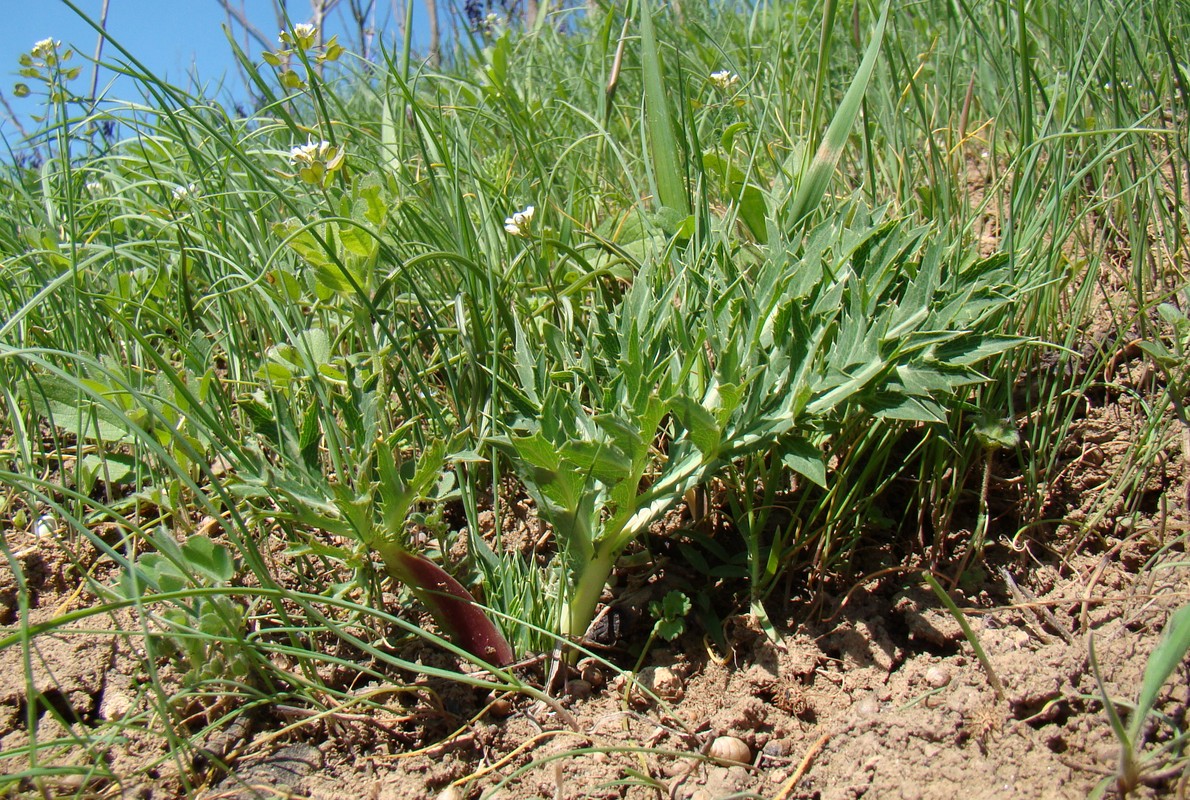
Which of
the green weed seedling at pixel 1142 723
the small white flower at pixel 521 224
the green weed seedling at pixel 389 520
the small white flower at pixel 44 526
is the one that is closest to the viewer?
the green weed seedling at pixel 1142 723

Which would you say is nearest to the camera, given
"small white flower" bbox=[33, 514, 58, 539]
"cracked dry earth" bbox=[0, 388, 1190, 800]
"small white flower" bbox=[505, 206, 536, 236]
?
"cracked dry earth" bbox=[0, 388, 1190, 800]

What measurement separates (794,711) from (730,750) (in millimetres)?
132

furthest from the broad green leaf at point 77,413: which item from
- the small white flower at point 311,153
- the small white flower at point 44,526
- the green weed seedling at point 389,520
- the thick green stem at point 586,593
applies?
the thick green stem at point 586,593

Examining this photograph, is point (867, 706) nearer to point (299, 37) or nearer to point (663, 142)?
point (663, 142)

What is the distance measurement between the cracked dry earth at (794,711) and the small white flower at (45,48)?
1.10 meters

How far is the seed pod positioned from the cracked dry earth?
0.04 feet

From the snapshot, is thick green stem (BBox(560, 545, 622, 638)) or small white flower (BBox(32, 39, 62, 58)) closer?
thick green stem (BBox(560, 545, 622, 638))

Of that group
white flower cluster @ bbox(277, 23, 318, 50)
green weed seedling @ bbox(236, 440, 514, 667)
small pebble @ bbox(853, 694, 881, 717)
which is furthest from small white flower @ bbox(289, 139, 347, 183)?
small pebble @ bbox(853, 694, 881, 717)

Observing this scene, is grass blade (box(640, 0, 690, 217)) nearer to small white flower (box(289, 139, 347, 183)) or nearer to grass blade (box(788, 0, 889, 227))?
grass blade (box(788, 0, 889, 227))

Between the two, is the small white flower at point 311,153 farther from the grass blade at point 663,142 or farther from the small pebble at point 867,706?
the small pebble at point 867,706

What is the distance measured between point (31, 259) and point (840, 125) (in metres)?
1.55

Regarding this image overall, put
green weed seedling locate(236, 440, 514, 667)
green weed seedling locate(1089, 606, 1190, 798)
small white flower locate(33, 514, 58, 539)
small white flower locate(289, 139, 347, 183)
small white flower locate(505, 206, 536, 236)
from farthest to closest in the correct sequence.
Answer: small white flower locate(33, 514, 58, 539) < small white flower locate(505, 206, 536, 236) < small white flower locate(289, 139, 347, 183) < green weed seedling locate(236, 440, 514, 667) < green weed seedling locate(1089, 606, 1190, 798)

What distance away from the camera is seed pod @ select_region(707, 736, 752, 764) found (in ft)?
3.64

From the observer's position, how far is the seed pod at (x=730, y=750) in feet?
3.64
